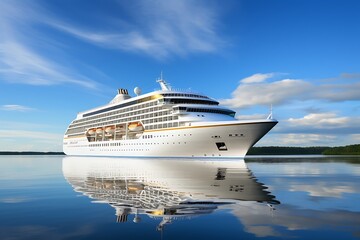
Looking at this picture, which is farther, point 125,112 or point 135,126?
point 125,112

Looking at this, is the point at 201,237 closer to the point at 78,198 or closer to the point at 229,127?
the point at 78,198

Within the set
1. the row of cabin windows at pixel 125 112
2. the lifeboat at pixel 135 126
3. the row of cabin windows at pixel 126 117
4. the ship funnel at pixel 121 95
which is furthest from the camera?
the ship funnel at pixel 121 95

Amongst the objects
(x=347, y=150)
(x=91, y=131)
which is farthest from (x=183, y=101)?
(x=347, y=150)

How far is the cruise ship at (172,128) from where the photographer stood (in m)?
51.8

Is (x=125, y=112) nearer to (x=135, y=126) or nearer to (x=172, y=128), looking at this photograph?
(x=135, y=126)

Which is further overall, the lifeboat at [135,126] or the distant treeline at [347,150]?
the distant treeline at [347,150]

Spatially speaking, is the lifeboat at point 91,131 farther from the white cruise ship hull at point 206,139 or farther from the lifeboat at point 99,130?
the white cruise ship hull at point 206,139

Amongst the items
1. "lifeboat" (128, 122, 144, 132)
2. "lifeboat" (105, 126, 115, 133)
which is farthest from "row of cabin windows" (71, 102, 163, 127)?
"lifeboat" (105, 126, 115, 133)

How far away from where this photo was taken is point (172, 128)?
57.7 meters

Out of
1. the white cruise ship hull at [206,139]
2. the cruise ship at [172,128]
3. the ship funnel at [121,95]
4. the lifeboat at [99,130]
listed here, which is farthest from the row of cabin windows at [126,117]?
the ship funnel at [121,95]

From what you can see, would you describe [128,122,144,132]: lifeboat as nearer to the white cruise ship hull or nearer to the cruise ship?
the cruise ship

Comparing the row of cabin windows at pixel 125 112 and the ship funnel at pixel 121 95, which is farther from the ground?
the ship funnel at pixel 121 95

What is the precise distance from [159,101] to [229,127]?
1876 centimetres

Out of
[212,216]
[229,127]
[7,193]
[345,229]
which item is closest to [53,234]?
[212,216]
